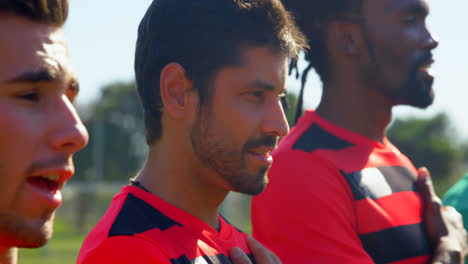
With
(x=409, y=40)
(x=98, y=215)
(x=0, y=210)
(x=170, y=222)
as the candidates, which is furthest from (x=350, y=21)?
(x=98, y=215)

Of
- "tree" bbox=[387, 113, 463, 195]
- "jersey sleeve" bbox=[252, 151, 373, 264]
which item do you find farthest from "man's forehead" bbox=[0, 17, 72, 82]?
"tree" bbox=[387, 113, 463, 195]

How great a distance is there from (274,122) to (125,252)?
77 cm

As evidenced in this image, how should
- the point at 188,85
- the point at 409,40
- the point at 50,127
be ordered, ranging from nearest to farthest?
the point at 50,127
the point at 188,85
the point at 409,40

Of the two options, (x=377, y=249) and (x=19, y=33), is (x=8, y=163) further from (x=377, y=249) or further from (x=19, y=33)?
(x=377, y=249)

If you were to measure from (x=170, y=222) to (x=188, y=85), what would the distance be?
1.82ft

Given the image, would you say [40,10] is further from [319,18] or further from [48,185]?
[319,18]

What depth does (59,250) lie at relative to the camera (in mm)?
22391

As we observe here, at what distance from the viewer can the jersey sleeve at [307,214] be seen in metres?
2.57

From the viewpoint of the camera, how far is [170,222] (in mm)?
2195

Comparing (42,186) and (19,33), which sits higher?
(19,33)

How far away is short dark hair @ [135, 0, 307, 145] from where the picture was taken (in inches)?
92.2

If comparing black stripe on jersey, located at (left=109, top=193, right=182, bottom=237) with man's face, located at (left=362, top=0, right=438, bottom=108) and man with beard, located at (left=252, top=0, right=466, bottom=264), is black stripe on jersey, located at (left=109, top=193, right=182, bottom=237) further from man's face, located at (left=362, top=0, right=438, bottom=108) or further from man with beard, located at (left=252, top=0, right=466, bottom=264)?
man's face, located at (left=362, top=0, right=438, bottom=108)

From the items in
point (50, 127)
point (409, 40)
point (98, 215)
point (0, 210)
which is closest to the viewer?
point (0, 210)

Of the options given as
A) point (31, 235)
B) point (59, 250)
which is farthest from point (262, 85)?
point (59, 250)
